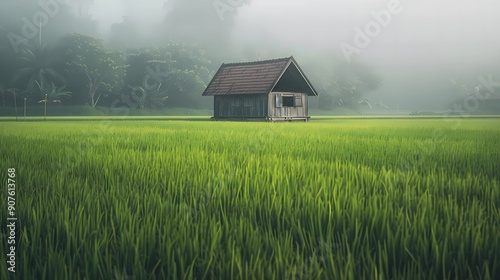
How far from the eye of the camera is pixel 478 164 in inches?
173

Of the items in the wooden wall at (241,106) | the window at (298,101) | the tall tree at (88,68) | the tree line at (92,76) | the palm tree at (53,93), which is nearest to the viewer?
the wooden wall at (241,106)

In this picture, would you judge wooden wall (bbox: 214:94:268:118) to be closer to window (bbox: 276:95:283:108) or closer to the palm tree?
window (bbox: 276:95:283:108)

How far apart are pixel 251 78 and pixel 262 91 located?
2.49 metres

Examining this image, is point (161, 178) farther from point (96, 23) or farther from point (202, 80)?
point (96, 23)

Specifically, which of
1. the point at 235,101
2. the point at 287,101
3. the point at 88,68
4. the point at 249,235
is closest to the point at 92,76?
the point at 88,68

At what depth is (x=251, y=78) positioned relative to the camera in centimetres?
2664

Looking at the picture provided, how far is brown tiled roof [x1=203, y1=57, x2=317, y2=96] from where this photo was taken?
2508cm

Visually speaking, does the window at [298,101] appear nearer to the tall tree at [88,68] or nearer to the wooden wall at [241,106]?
the wooden wall at [241,106]

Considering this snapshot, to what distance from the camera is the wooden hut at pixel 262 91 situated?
2544 centimetres

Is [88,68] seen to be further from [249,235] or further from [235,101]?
[249,235]

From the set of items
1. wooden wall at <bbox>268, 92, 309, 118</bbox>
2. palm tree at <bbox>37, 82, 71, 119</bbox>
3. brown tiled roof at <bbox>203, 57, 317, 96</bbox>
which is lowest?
wooden wall at <bbox>268, 92, 309, 118</bbox>

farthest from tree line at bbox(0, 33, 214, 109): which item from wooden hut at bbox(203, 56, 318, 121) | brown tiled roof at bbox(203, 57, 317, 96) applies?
wooden hut at bbox(203, 56, 318, 121)

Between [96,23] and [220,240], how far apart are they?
88.1 meters

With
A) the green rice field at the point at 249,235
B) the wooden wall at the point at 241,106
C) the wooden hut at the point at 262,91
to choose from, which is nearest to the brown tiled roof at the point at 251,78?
the wooden hut at the point at 262,91
